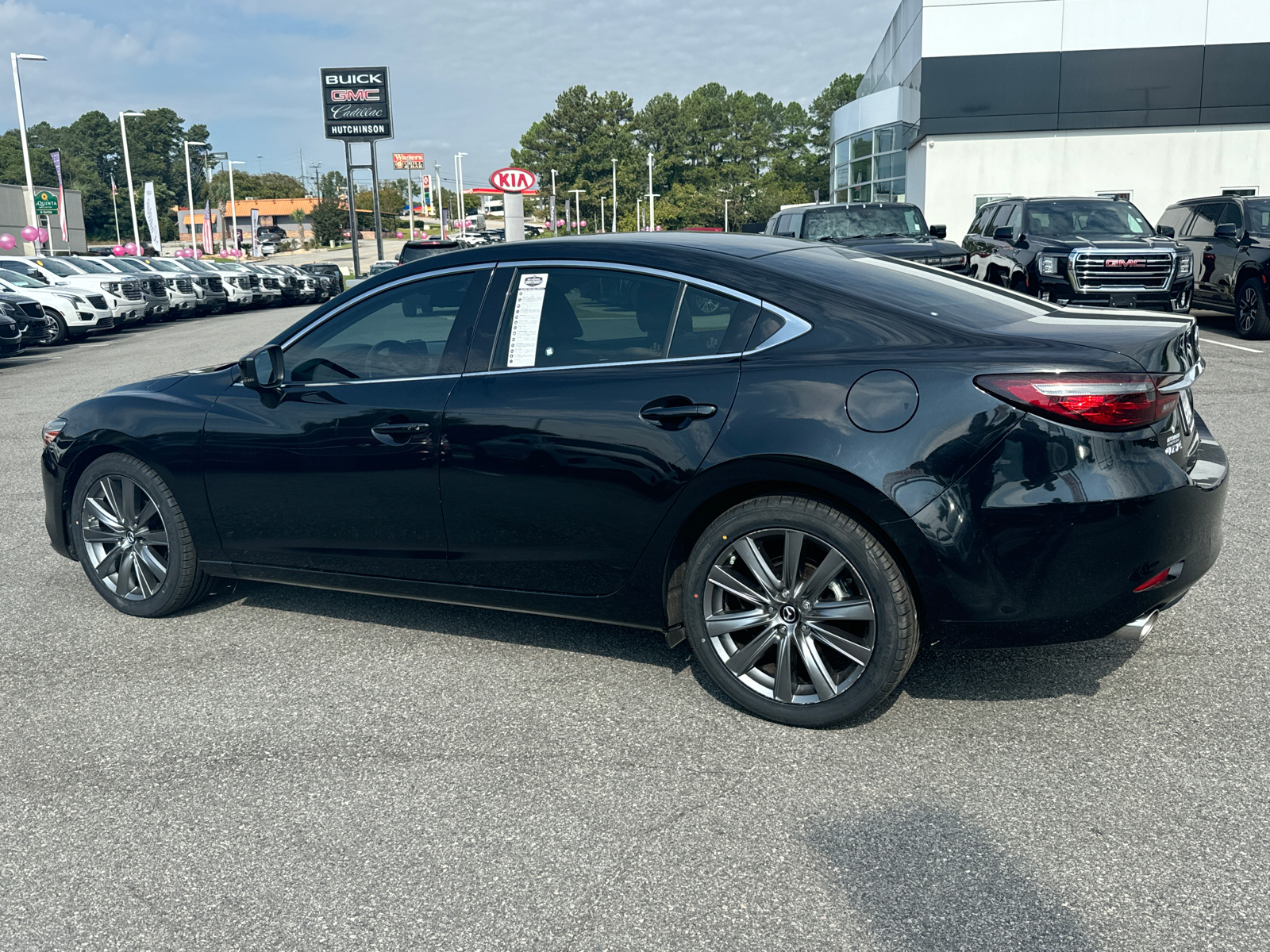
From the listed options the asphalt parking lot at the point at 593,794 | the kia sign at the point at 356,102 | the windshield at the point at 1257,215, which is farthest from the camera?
the kia sign at the point at 356,102

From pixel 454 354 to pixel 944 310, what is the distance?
1768mm

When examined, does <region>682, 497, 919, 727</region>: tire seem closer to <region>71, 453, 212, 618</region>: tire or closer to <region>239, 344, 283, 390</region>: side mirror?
<region>239, 344, 283, 390</region>: side mirror

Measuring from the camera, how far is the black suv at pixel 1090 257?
47.0 feet

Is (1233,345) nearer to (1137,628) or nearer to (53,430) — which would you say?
(1137,628)

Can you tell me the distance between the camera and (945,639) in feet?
11.5

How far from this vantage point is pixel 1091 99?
35.4 metres

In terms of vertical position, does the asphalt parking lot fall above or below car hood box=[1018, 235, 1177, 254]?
below

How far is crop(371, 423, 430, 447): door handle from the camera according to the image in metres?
4.15

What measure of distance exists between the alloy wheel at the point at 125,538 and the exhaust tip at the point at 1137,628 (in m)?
3.83

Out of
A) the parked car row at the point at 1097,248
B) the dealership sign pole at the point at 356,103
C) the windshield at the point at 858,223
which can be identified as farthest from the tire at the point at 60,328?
the dealership sign pole at the point at 356,103

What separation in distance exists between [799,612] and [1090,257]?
40.4ft

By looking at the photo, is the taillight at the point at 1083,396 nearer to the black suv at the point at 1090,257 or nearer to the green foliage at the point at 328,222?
the black suv at the point at 1090,257

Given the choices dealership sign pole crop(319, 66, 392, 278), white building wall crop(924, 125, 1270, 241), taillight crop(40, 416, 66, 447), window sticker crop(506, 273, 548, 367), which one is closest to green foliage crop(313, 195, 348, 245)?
dealership sign pole crop(319, 66, 392, 278)

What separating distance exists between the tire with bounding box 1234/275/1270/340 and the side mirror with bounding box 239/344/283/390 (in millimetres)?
14431
